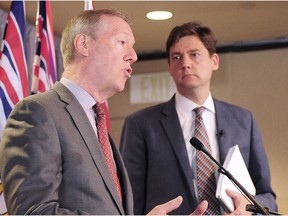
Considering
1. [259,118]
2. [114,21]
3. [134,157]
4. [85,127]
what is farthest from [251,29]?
[85,127]

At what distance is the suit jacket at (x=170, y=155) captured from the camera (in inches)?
91.5

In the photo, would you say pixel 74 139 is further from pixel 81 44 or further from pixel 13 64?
pixel 13 64

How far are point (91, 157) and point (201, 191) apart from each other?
35.9 inches

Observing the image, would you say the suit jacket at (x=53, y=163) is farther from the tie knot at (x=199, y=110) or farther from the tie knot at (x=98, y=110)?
the tie knot at (x=199, y=110)

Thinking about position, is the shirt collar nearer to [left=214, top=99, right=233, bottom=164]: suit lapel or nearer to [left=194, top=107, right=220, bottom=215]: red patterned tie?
[left=214, top=99, right=233, bottom=164]: suit lapel

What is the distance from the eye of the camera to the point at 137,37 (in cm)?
483

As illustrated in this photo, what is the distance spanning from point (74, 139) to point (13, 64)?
1388 mm

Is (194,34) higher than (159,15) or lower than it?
lower

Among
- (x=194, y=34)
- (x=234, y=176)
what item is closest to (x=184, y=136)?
(x=234, y=176)

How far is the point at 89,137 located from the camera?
1.51 metres

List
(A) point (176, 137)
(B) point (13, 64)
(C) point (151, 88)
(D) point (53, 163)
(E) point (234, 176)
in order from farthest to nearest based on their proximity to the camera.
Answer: (C) point (151, 88) < (B) point (13, 64) < (A) point (176, 137) < (E) point (234, 176) < (D) point (53, 163)

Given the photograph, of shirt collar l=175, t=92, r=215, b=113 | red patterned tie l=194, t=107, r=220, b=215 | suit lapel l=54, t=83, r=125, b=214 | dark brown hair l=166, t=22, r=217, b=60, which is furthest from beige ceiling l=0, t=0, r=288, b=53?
suit lapel l=54, t=83, r=125, b=214

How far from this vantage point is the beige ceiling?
4.00 meters

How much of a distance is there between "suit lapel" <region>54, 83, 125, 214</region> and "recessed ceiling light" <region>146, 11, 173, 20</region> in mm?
2701
